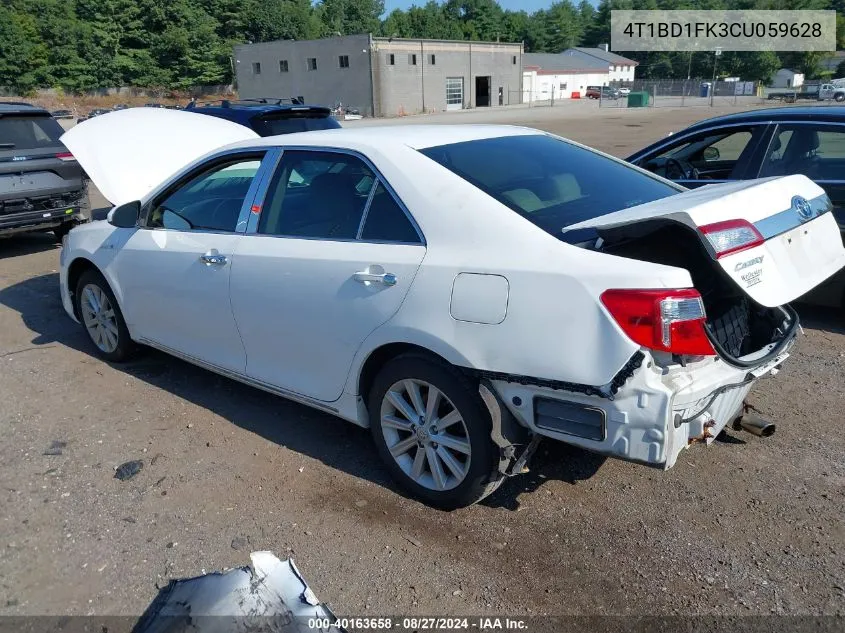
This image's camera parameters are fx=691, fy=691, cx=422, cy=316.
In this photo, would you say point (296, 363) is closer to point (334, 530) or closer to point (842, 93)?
point (334, 530)

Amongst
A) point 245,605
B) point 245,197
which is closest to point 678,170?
point 245,197

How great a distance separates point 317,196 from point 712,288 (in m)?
2.02

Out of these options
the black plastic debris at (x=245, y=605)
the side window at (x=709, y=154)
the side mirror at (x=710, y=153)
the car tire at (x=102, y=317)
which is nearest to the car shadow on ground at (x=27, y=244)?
the car tire at (x=102, y=317)

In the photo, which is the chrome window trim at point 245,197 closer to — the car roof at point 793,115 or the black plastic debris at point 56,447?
the black plastic debris at point 56,447

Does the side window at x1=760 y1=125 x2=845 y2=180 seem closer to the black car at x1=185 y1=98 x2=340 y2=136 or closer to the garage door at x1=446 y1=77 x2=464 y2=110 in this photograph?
the black car at x1=185 y1=98 x2=340 y2=136

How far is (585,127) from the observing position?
107 feet

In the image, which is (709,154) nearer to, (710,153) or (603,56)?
(710,153)

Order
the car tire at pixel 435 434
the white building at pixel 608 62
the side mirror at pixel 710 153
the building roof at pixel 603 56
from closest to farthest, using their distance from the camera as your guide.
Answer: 1. the car tire at pixel 435 434
2. the side mirror at pixel 710 153
3. the white building at pixel 608 62
4. the building roof at pixel 603 56

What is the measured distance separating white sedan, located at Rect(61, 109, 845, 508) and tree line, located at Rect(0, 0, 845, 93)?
84528mm

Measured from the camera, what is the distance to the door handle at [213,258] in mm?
3916

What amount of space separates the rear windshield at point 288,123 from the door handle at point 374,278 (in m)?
5.66

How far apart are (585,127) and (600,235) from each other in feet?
104

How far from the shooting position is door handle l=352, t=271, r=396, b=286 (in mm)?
3119

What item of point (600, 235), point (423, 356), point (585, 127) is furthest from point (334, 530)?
point (585, 127)
